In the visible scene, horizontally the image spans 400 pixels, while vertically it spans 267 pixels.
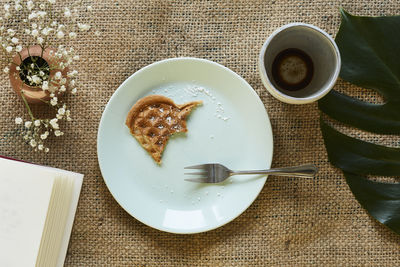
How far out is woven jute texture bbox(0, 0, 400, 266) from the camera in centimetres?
95

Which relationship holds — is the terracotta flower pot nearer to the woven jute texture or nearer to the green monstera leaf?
the woven jute texture

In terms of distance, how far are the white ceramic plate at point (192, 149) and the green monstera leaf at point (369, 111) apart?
0.70ft

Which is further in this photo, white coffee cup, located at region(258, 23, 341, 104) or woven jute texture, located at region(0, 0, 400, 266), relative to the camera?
woven jute texture, located at region(0, 0, 400, 266)

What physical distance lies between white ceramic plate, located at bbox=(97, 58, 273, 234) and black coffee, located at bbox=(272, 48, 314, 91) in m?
0.09

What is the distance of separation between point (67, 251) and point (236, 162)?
50cm

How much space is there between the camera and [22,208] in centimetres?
86

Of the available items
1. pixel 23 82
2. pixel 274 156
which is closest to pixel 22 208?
pixel 23 82

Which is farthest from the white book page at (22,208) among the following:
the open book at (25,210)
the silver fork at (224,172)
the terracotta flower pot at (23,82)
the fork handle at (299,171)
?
the fork handle at (299,171)

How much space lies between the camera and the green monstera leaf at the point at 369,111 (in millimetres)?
932

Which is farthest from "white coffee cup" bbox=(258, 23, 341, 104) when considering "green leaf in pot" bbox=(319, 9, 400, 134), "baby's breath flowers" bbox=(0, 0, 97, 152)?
"baby's breath flowers" bbox=(0, 0, 97, 152)

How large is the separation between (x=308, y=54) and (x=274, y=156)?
0.27 m

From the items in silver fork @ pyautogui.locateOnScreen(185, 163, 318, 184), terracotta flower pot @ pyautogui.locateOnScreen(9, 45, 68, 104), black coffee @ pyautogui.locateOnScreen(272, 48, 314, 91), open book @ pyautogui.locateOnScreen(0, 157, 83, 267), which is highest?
black coffee @ pyautogui.locateOnScreen(272, 48, 314, 91)

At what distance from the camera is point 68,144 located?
96 centimetres

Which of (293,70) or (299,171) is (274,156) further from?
(293,70)
